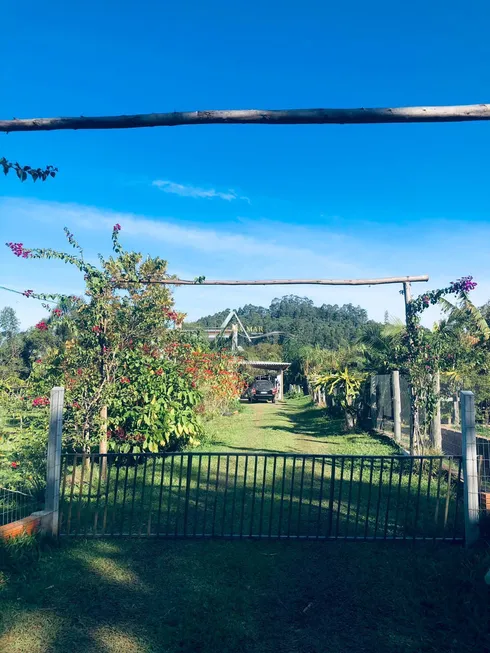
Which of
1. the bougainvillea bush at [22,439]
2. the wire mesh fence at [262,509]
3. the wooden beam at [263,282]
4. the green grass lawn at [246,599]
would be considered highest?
the wooden beam at [263,282]

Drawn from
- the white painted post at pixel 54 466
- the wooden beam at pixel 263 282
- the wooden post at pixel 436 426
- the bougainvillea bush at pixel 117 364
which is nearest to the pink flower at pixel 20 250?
the bougainvillea bush at pixel 117 364

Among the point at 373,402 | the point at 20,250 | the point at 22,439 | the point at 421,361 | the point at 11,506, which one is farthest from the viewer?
the point at 373,402

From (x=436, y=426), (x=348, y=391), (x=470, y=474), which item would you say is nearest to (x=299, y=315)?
(x=348, y=391)

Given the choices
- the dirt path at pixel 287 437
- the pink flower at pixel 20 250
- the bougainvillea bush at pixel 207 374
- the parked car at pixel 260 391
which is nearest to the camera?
the pink flower at pixel 20 250

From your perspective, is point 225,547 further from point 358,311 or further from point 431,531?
point 358,311

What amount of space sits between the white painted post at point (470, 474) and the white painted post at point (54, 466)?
452 cm

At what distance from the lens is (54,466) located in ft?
18.5

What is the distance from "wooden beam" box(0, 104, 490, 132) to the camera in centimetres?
327

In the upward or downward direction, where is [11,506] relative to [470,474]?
downward

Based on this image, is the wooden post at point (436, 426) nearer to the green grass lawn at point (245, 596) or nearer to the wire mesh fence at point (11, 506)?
the green grass lawn at point (245, 596)

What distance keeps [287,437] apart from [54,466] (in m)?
9.48

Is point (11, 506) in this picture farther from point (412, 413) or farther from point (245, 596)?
point (412, 413)

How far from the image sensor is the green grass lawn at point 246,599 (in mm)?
3736

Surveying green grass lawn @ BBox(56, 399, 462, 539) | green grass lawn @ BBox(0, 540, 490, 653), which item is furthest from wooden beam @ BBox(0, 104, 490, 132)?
green grass lawn @ BBox(0, 540, 490, 653)
